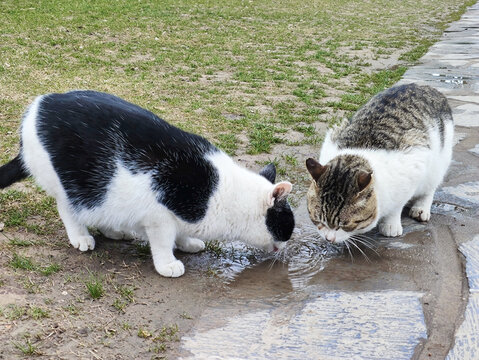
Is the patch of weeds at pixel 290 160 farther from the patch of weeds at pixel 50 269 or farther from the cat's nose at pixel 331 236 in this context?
the patch of weeds at pixel 50 269

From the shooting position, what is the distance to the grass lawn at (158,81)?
2783mm

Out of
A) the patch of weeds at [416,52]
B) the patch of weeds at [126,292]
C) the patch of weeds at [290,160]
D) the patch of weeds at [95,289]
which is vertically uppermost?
the patch of weeds at [95,289]

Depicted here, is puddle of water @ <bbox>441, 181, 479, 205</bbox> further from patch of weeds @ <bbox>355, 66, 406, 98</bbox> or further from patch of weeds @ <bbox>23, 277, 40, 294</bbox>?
patch of weeds @ <bbox>23, 277, 40, 294</bbox>

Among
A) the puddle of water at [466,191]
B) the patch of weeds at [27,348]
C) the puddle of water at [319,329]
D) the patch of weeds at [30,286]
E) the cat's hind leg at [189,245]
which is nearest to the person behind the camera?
the patch of weeds at [27,348]

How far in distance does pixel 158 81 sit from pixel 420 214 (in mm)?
4492

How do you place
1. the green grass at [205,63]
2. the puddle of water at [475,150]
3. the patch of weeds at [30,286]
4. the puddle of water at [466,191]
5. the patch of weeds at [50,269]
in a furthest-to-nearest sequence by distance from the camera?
the green grass at [205,63] < the puddle of water at [475,150] < the puddle of water at [466,191] < the patch of weeds at [50,269] < the patch of weeds at [30,286]

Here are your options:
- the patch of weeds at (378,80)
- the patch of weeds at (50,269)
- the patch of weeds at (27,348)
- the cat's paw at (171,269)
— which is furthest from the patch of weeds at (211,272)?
the patch of weeds at (378,80)

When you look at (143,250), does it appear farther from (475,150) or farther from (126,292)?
(475,150)

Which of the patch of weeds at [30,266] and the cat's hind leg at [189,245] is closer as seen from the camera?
the patch of weeds at [30,266]

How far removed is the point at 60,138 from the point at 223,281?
1351mm

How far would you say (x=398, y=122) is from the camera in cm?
396

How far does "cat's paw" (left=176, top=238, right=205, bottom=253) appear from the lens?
11.7 ft

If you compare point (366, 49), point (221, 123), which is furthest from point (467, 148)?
point (366, 49)

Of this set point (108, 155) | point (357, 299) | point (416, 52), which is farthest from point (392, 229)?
point (416, 52)
